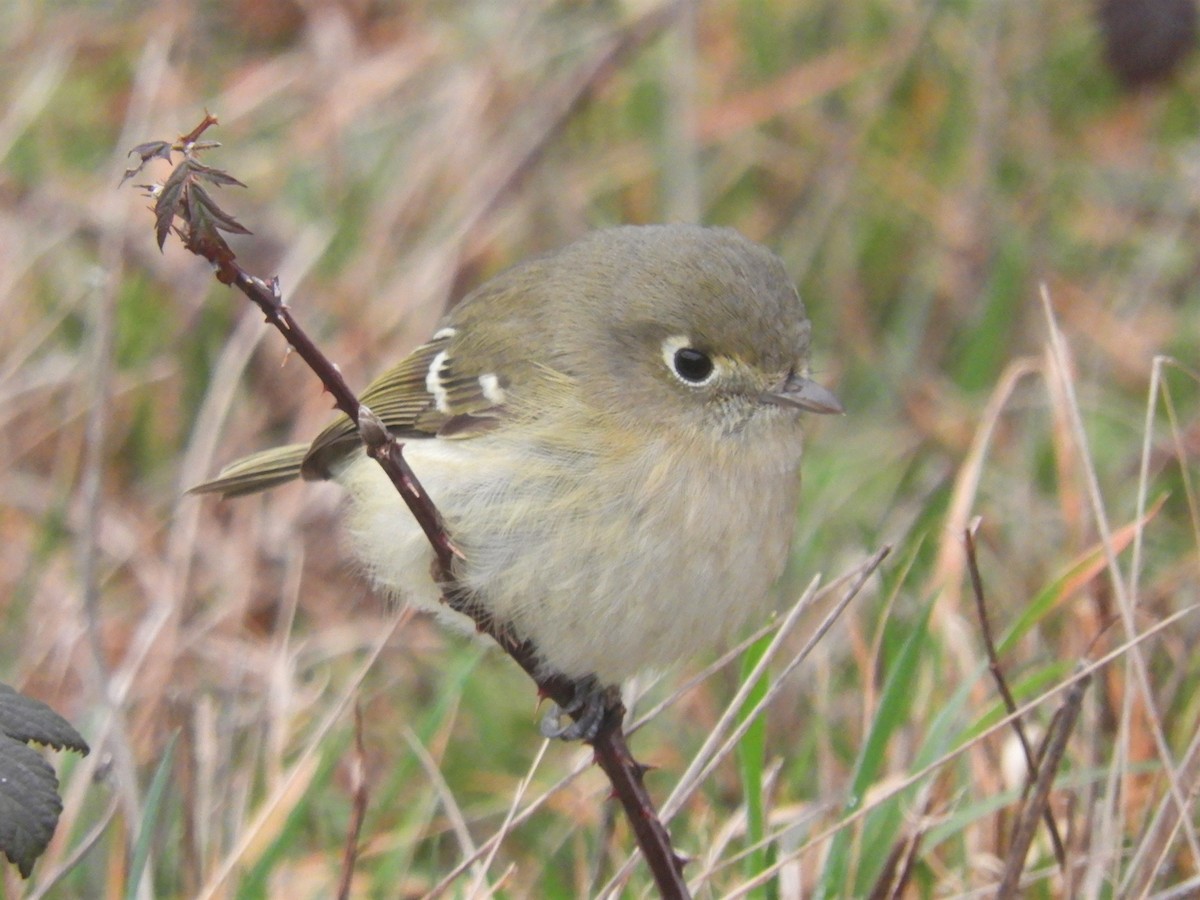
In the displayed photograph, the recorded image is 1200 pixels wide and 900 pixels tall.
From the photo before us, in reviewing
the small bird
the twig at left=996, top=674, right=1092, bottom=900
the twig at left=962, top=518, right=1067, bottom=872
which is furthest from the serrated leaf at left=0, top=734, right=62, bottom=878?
the twig at left=996, top=674, right=1092, bottom=900

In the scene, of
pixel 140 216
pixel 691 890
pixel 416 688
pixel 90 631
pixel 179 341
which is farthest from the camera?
pixel 140 216

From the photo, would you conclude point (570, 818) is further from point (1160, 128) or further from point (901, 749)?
point (1160, 128)

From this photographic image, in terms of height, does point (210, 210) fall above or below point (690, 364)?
below

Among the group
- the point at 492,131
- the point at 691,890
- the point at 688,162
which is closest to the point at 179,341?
the point at 492,131

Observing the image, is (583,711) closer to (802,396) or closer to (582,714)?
(582,714)

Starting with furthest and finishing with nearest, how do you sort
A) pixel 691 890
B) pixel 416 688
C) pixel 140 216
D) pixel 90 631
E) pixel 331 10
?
pixel 331 10 → pixel 140 216 → pixel 416 688 → pixel 90 631 → pixel 691 890

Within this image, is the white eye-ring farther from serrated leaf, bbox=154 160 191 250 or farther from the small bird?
serrated leaf, bbox=154 160 191 250

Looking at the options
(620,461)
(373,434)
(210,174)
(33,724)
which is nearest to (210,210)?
(210,174)

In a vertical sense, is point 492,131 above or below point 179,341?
above
